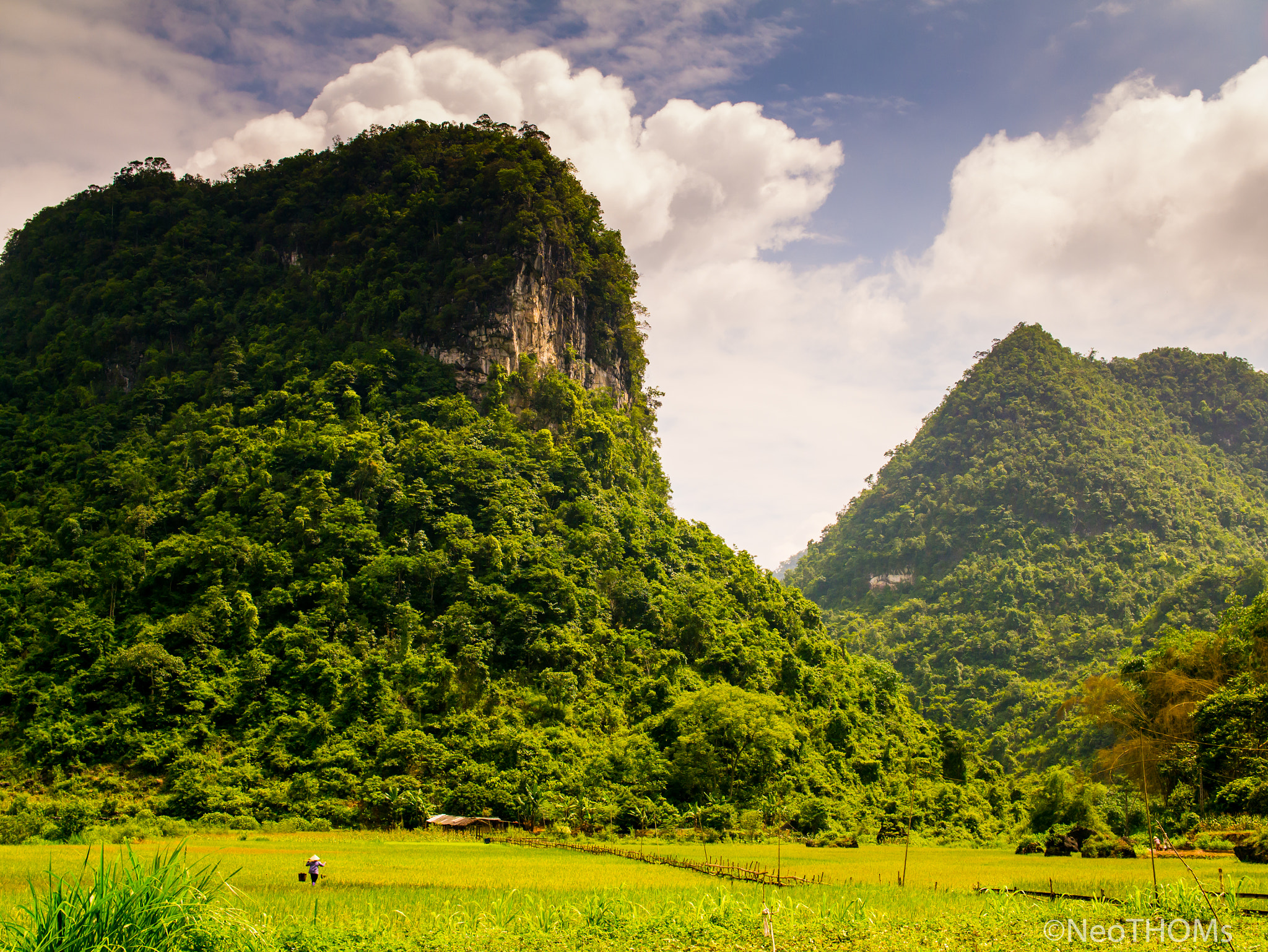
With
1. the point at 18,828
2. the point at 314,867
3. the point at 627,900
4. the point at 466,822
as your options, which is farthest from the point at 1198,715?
the point at 18,828

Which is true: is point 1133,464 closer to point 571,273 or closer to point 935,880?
point 571,273

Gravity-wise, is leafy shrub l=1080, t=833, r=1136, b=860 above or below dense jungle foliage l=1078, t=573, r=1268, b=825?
below

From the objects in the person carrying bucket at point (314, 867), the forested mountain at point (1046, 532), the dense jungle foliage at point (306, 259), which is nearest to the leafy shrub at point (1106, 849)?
the person carrying bucket at point (314, 867)

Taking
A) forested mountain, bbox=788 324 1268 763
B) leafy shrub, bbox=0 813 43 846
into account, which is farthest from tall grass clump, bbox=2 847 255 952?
forested mountain, bbox=788 324 1268 763

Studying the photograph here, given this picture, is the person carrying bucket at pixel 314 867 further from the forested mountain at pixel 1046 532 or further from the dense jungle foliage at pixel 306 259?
the forested mountain at pixel 1046 532

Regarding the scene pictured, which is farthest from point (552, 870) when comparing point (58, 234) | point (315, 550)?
point (58, 234)

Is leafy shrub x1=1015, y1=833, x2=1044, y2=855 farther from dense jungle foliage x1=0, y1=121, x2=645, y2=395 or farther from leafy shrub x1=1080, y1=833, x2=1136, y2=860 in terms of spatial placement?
dense jungle foliage x1=0, y1=121, x2=645, y2=395
